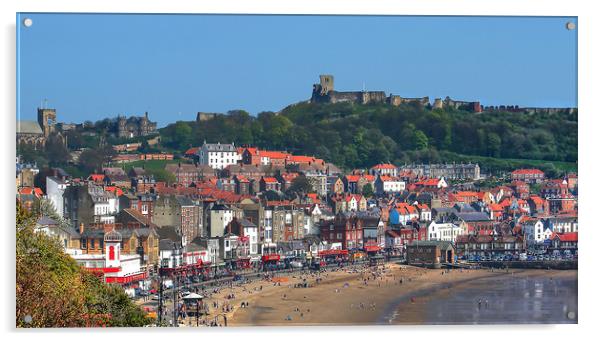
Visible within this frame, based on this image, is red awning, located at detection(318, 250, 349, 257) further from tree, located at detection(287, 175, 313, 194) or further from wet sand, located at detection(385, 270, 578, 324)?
wet sand, located at detection(385, 270, 578, 324)

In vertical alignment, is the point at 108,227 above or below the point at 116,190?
below

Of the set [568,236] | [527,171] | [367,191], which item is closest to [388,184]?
[367,191]

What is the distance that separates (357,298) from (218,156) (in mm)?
2069

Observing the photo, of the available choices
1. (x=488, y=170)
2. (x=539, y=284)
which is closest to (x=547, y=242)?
(x=488, y=170)

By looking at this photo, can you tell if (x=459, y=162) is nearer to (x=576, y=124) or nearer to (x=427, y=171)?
(x=427, y=171)

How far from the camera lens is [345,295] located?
46.4 feet

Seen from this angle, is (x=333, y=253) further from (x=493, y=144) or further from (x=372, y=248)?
(x=493, y=144)

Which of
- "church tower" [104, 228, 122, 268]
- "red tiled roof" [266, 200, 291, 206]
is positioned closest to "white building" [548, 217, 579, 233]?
"red tiled roof" [266, 200, 291, 206]

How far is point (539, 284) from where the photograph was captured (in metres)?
13.4
